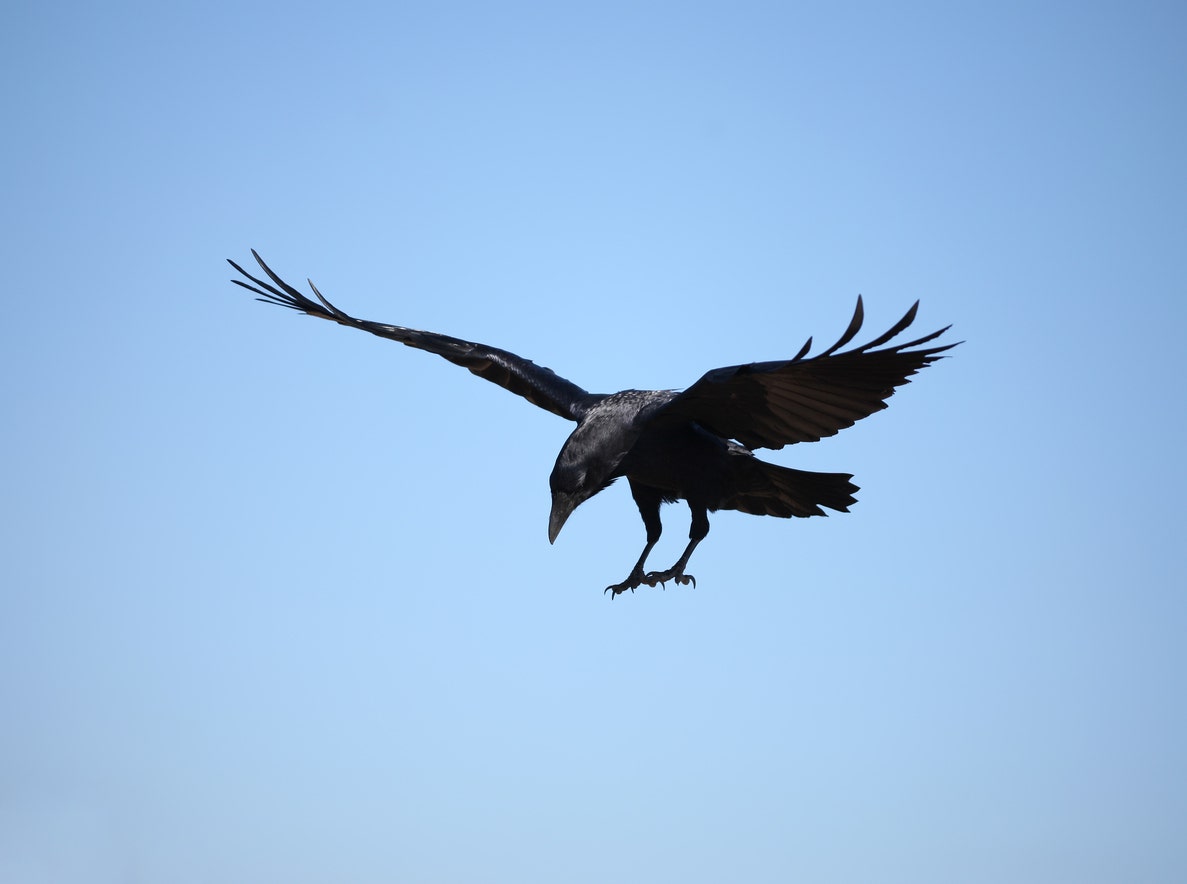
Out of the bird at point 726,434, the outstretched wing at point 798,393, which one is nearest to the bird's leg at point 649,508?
the bird at point 726,434

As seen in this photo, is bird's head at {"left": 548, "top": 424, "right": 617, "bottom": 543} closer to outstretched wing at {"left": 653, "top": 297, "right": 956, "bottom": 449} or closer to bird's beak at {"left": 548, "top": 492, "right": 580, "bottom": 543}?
Result: bird's beak at {"left": 548, "top": 492, "right": 580, "bottom": 543}

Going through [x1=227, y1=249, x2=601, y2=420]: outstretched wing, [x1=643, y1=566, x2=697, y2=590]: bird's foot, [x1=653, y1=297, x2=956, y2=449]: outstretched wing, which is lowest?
[x1=643, y1=566, x2=697, y2=590]: bird's foot

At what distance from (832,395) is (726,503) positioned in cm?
131

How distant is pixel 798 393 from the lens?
8.52 m

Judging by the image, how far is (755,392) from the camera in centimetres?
849

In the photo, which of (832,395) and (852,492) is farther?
(852,492)

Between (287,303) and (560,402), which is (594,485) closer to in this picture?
(560,402)

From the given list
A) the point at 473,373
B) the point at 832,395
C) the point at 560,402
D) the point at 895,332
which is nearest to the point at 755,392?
the point at 832,395

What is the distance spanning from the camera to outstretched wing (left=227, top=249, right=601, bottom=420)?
1037 centimetres

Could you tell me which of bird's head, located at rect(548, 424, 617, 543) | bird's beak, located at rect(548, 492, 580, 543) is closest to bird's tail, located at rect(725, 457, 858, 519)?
bird's head, located at rect(548, 424, 617, 543)

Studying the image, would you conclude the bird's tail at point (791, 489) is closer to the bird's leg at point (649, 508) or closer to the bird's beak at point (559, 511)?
the bird's leg at point (649, 508)

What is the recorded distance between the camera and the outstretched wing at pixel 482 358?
34.0ft

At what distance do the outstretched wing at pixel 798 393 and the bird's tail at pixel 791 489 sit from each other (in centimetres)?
36

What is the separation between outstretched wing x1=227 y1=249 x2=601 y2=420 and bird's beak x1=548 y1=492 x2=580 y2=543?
1.77 m
